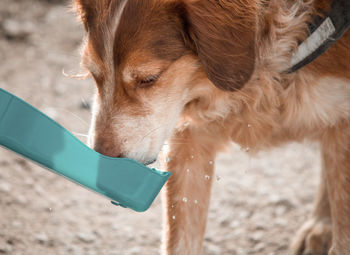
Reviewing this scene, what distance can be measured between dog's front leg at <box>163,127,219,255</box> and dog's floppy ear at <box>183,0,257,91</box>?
1.86 feet

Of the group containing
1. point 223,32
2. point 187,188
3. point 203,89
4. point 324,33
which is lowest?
point 187,188

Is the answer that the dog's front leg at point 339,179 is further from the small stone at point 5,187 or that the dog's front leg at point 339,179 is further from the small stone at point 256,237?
the small stone at point 5,187

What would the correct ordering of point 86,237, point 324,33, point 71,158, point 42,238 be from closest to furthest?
point 71,158 < point 324,33 < point 42,238 < point 86,237

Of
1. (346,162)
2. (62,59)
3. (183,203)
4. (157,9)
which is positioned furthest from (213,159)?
(62,59)

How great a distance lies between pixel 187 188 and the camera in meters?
2.82

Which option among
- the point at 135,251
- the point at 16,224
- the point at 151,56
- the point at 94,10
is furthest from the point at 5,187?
the point at 151,56

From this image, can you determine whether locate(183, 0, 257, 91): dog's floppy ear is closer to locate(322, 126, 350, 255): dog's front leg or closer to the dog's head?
the dog's head

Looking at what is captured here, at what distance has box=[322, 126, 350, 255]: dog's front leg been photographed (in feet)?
8.84

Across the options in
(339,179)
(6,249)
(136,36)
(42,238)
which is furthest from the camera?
(42,238)

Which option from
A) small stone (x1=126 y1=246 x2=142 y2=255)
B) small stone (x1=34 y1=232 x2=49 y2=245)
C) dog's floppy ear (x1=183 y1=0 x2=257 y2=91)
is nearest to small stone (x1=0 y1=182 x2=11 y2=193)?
small stone (x1=34 y1=232 x2=49 y2=245)

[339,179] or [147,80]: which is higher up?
[147,80]

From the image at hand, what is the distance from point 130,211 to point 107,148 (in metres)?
1.55

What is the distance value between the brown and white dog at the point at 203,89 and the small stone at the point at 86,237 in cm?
74

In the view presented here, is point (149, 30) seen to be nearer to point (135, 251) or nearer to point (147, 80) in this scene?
point (147, 80)
